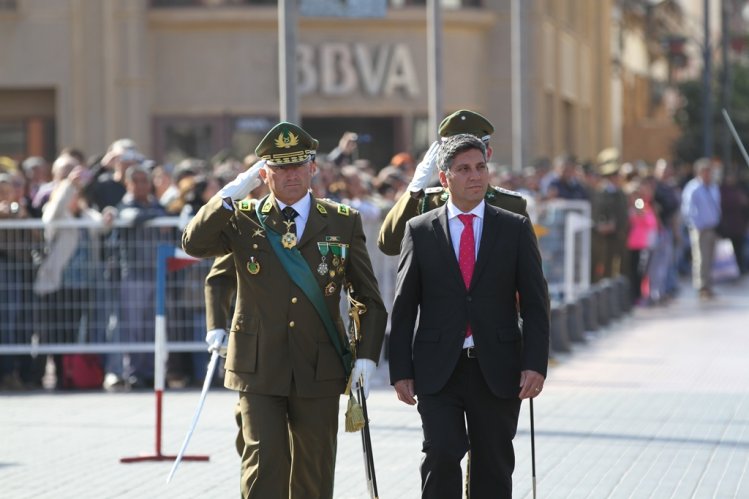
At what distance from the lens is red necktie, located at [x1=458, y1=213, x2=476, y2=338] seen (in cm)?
731

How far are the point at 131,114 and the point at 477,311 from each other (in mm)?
24535

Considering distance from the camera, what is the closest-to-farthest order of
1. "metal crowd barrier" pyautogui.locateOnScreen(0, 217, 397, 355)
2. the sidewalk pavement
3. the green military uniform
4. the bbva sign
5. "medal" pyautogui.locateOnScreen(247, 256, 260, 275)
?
"medal" pyautogui.locateOnScreen(247, 256, 260, 275) < the sidewalk pavement < "metal crowd barrier" pyautogui.locateOnScreen(0, 217, 397, 355) < the green military uniform < the bbva sign

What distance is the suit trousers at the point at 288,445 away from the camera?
738 centimetres

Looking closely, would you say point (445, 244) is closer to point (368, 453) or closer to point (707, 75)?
point (368, 453)

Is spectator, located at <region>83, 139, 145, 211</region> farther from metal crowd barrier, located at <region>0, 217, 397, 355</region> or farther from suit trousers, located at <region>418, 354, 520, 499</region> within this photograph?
suit trousers, located at <region>418, 354, 520, 499</region>

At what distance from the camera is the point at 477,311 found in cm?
722

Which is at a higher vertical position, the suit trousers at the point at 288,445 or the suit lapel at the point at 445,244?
the suit lapel at the point at 445,244

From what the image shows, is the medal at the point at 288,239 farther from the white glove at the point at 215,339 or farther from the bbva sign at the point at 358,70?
the bbva sign at the point at 358,70

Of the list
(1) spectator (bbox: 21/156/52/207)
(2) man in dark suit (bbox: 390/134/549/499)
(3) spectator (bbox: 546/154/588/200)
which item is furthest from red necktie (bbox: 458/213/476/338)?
(3) spectator (bbox: 546/154/588/200)

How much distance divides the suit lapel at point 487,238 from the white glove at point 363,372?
59 cm

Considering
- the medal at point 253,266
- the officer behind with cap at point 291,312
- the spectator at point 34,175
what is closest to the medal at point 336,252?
the officer behind with cap at point 291,312

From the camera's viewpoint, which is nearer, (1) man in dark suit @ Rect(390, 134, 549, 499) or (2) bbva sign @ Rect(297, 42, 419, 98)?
(1) man in dark suit @ Rect(390, 134, 549, 499)

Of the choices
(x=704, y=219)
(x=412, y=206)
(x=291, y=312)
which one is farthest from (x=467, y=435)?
(x=704, y=219)

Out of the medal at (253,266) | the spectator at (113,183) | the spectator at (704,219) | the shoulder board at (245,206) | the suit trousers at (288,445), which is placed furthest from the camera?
the spectator at (704,219)
